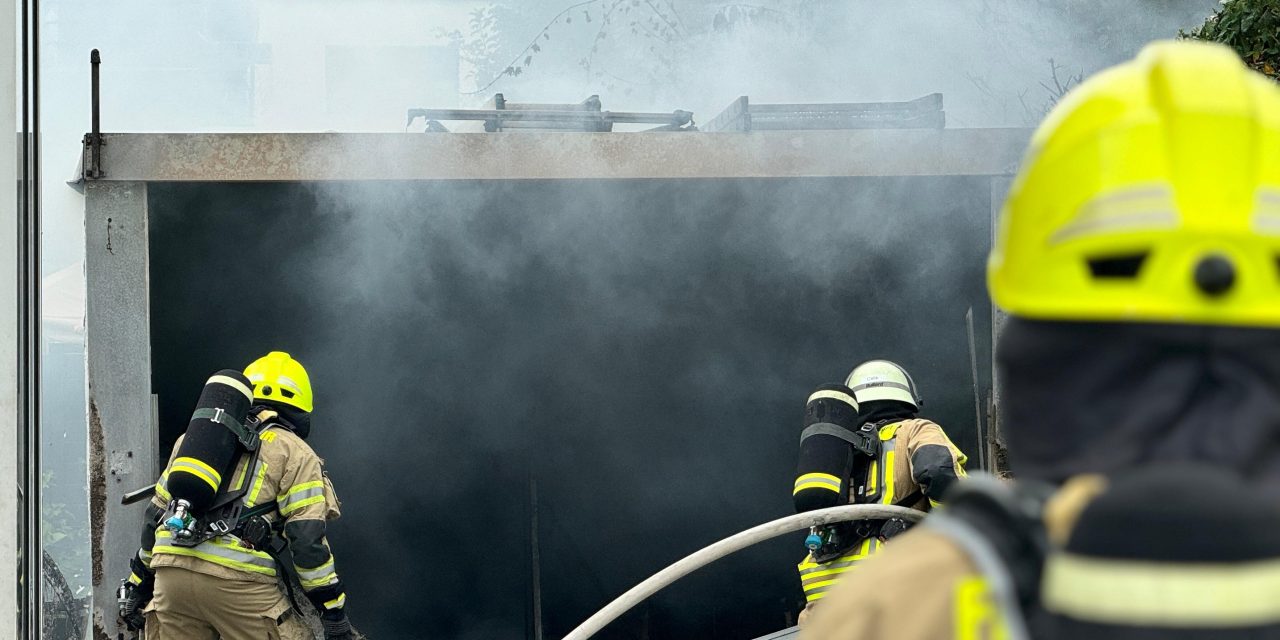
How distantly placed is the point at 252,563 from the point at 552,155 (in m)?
2.29

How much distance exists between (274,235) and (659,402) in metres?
2.60

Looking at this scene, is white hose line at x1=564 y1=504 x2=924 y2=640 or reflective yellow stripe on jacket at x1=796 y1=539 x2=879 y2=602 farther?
reflective yellow stripe on jacket at x1=796 y1=539 x2=879 y2=602

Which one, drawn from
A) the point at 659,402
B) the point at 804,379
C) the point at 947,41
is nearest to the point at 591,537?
the point at 659,402

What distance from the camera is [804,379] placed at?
782 centimetres

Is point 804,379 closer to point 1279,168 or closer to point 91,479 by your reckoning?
point 91,479

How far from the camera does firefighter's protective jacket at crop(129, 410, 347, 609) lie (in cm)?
504

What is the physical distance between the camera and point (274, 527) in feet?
17.0

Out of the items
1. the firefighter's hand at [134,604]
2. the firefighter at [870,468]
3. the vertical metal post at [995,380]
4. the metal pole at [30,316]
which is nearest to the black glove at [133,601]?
the firefighter's hand at [134,604]

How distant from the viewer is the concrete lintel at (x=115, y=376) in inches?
216

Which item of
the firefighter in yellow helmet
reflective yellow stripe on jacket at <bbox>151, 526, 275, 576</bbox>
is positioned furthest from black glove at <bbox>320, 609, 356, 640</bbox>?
the firefighter in yellow helmet

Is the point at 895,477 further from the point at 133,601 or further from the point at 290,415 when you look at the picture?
the point at 133,601

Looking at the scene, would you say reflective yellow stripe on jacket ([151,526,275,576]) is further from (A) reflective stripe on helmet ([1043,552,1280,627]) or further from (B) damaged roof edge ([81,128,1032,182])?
(A) reflective stripe on helmet ([1043,552,1280,627])

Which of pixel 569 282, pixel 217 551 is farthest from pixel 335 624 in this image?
pixel 569 282

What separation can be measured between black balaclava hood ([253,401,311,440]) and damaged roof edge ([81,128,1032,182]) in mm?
1041
